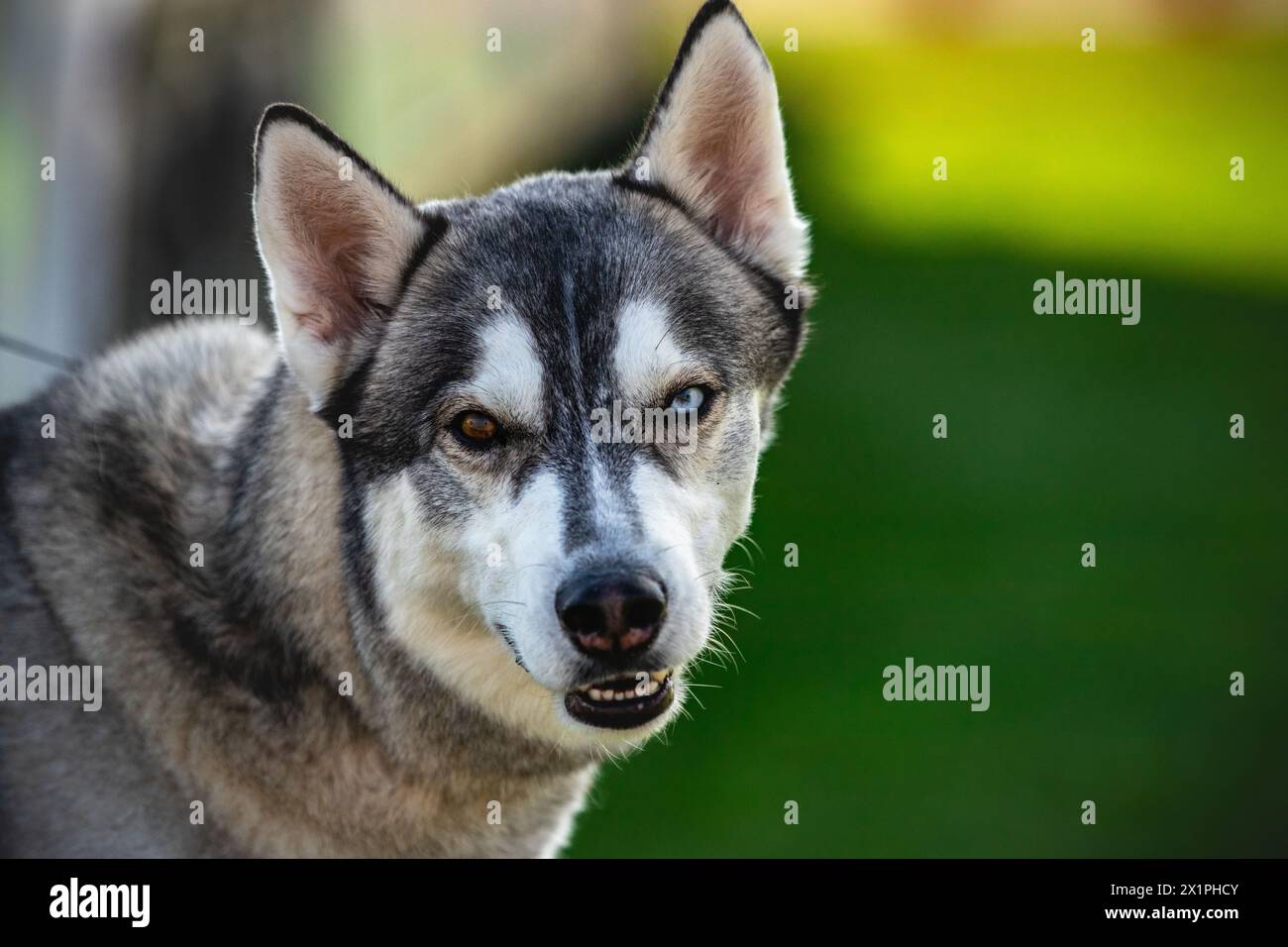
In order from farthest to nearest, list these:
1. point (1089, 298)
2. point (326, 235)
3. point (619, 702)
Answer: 1. point (1089, 298)
2. point (326, 235)
3. point (619, 702)

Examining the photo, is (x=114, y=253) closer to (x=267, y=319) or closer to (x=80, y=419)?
(x=267, y=319)

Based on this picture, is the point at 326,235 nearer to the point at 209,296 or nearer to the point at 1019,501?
the point at 209,296

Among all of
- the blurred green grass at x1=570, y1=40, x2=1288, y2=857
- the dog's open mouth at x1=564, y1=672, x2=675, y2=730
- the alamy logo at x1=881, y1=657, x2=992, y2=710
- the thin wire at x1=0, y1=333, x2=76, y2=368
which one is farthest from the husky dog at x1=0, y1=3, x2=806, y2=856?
the alamy logo at x1=881, y1=657, x2=992, y2=710

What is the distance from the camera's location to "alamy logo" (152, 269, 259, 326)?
261 inches

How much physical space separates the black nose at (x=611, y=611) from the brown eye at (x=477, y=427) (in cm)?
49

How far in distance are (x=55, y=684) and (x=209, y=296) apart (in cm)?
385

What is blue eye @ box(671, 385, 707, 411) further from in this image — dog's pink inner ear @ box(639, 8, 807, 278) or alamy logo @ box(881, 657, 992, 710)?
alamy logo @ box(881, 657, 992, 710)

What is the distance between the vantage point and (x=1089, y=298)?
1097 cm

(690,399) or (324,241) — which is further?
(324,241)

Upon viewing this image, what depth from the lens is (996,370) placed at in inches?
388

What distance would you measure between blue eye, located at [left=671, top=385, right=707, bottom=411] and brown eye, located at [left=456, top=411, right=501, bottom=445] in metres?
0.45
